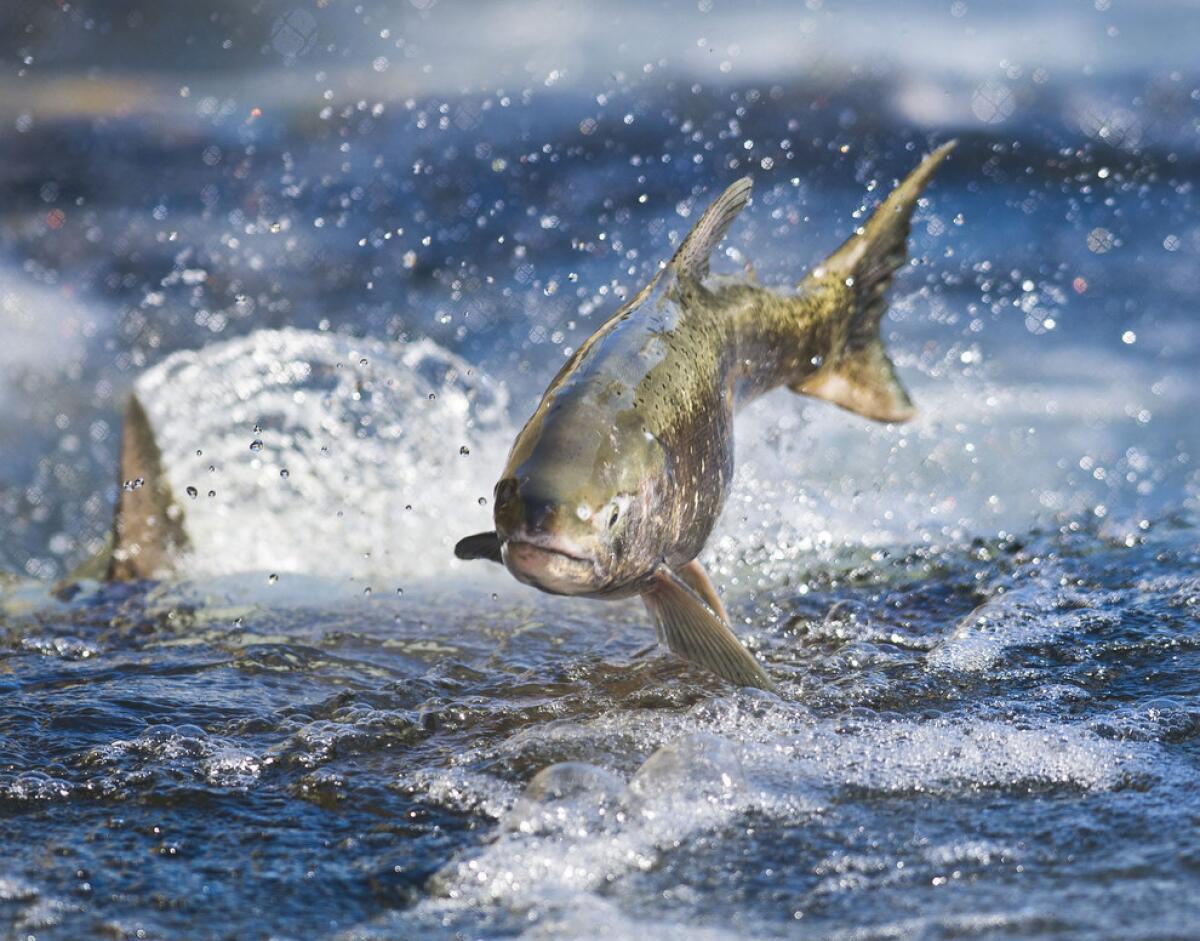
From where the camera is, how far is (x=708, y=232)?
3504mm

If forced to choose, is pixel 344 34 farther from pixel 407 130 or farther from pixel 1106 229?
pixel 1106 229

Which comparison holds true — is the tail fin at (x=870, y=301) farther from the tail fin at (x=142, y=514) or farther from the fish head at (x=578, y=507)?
the tail fin at (x=142, y=514)

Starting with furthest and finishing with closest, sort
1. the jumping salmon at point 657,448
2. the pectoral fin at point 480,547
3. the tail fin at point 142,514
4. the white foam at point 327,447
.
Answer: the white foam at point 327,447 < the tail fin at point 142,514 < the pectoral fin at point 480,547 < the jumping salmon at point 657,448

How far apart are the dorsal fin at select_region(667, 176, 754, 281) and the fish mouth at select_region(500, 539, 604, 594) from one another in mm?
1049

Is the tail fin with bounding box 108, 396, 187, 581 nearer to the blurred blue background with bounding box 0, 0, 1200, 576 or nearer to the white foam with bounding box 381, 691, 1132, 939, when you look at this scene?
the white foam with bounding box 381, 691, 1132, 939

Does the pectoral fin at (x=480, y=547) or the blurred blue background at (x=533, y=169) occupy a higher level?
the blurred blue background at (x=533, y=169)

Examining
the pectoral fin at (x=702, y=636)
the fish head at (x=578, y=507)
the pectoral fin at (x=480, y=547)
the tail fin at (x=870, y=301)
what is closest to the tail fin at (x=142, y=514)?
the tail fin at (x=870, y=301)

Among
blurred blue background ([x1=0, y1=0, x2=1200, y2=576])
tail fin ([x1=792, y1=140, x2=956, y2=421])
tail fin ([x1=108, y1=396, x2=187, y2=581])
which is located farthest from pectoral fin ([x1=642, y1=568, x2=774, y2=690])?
blurred blue background ([x1=0, y1=0, x2=1200, y2=576])

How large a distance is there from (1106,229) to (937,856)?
11.0m

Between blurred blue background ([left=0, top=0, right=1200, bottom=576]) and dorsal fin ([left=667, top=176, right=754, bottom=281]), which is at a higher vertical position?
blurred blue background ([left=0, top=0, right=1200, bottom=576])

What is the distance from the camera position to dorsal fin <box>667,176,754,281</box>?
349 cm

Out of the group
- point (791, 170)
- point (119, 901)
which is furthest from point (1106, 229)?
point (119, 901)

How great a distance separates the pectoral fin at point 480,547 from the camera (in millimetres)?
3059

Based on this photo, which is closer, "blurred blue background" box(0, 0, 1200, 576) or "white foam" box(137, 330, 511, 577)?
"white foam" box(137, 330, 511, 577)
